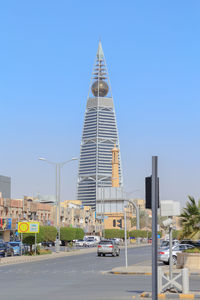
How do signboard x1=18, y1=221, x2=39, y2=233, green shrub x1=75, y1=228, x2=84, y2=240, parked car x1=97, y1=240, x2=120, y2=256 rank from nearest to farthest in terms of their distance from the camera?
signboard x1=18, y1=221, x2=39, y2=233
parked car x1=97, y1=240, x2=120, y2=256
green shrub x1=75, y1=228, x2=84, y2=240

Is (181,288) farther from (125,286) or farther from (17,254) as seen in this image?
(17,254)

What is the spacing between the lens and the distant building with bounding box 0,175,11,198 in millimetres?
144688

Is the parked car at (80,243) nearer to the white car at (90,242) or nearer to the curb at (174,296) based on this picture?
the white car at (90,242)

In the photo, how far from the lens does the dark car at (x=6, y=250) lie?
5234 cm

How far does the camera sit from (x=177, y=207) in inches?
804

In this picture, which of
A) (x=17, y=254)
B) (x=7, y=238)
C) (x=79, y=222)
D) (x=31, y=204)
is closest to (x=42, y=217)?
(x=31, y=204)

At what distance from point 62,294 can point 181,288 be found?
395cm

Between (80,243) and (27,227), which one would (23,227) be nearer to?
(27,227)

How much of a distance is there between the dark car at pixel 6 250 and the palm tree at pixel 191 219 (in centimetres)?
2332

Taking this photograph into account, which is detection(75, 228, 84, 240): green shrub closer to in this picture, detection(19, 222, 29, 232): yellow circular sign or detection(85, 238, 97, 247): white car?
detection(85, 238, 97, 247): white car

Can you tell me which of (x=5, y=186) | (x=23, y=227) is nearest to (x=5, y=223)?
(x=23, y=227)

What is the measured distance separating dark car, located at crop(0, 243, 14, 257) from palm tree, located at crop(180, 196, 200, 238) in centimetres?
2332

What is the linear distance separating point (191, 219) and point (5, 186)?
117750 millimetres

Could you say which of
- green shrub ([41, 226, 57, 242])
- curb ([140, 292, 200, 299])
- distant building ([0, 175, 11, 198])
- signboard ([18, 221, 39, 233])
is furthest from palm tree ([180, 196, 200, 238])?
distant building ([0, 175, 11, 198])
